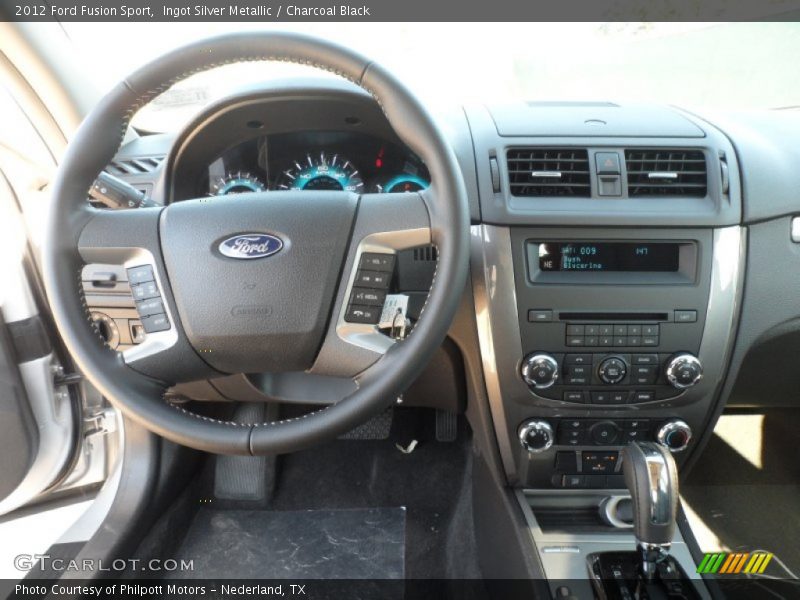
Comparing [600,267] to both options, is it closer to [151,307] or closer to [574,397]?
[574,397]

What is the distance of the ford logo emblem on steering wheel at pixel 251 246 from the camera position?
1.08 meters

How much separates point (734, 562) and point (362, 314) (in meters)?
1.25

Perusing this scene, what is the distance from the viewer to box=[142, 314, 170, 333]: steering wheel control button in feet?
3.59

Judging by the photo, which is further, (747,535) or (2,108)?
(747,535)

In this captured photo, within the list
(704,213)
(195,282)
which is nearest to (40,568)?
(195,282)

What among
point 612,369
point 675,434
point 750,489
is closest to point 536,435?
point 612,369

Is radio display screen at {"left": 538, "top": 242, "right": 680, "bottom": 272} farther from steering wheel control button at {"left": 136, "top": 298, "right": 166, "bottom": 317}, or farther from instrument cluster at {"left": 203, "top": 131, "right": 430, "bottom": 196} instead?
steering wheel control button at {"left": 136, "top": 298, "right": 166, "bottom": 317}

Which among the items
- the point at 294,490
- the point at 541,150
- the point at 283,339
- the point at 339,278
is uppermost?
the point at 541,150

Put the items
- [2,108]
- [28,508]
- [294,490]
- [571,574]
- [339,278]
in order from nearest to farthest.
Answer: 1. [339,278]
2. [571,574]
3. [2,108]
4. [28,508]
5. [294,490]

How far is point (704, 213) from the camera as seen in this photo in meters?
1.32

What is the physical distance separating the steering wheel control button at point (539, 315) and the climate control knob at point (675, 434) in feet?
1.41

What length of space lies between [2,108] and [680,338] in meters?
1.76

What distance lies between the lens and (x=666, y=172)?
4.39 ft

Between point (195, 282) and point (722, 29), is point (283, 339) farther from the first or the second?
point (722, 29)
